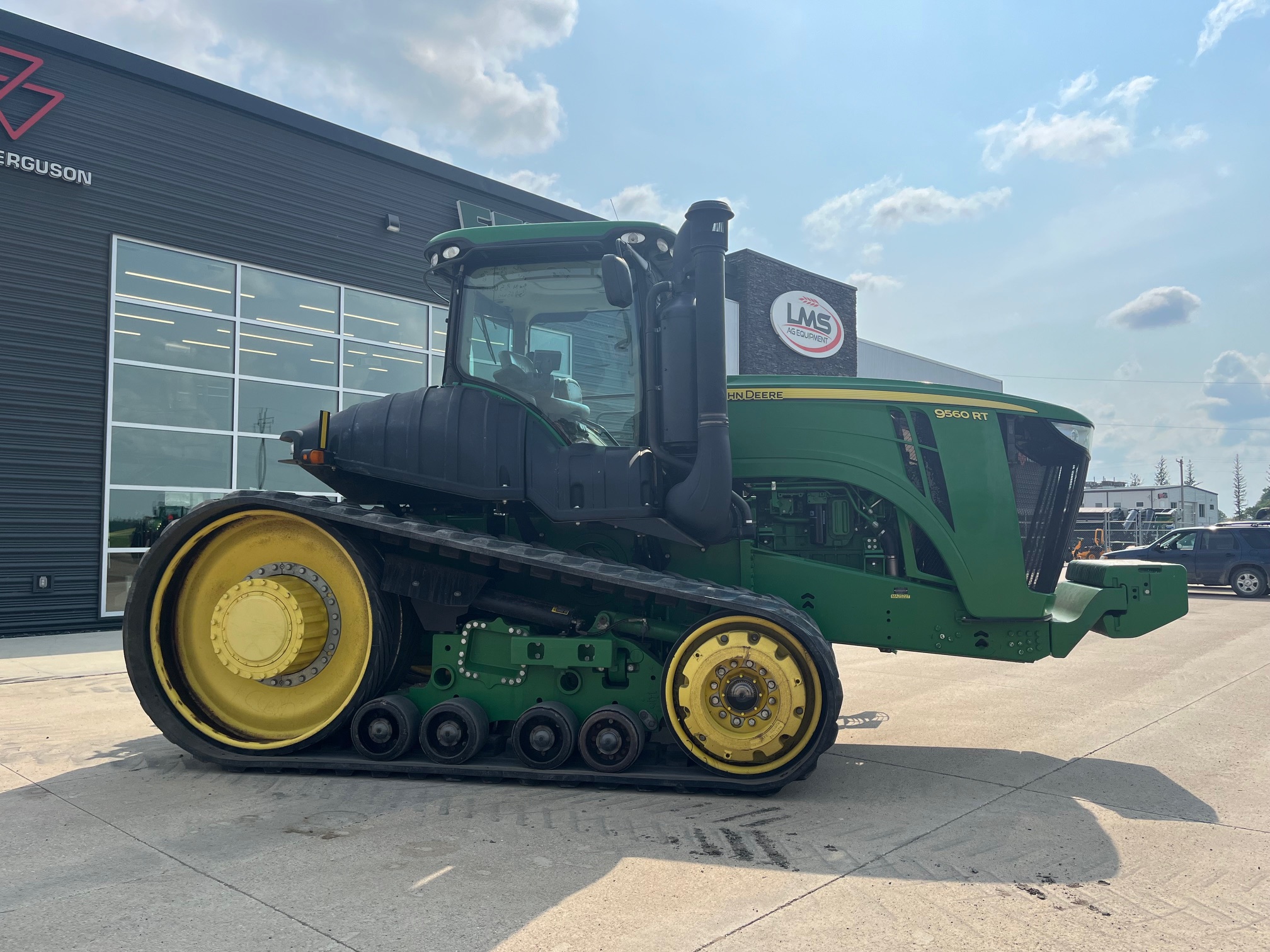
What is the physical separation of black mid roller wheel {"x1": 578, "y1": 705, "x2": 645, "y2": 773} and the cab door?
64.2ft

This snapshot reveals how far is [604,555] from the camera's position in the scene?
215 inches

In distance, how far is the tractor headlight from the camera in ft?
19.2

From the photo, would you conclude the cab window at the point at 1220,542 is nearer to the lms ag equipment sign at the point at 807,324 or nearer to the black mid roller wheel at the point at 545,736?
the lms ag equipment sign at the point at 807,324

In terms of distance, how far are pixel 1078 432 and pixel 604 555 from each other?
324 centimetres

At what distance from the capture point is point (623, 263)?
4.85 metres

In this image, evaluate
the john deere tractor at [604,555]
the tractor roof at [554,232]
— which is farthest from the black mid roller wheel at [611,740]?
the tractor roof at [554,232]

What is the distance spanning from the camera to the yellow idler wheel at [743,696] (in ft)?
15.0

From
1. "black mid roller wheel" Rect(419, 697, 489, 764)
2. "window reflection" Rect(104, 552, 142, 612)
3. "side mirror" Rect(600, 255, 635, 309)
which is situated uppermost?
"side mirror" Rect(600, 255, 635, 309)

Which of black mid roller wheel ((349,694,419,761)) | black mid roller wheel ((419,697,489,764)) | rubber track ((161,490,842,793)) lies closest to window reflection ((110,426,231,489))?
rubber track ((161,490,842,793))

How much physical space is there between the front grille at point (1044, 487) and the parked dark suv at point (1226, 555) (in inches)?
574

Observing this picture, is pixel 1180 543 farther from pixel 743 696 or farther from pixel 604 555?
pixel 743 696

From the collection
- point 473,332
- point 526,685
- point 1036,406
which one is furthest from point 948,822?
point 473,332

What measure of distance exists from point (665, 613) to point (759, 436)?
1314 millimetres

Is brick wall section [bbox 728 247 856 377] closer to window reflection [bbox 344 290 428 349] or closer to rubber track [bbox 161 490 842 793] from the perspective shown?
window reflection [bbox 344 290 428 349]
